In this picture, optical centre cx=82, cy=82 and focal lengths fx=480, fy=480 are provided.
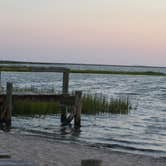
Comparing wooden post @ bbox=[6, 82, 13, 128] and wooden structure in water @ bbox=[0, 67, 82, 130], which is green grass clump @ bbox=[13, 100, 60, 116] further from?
wooden post @ bbox=[6, 82, 13, 128]

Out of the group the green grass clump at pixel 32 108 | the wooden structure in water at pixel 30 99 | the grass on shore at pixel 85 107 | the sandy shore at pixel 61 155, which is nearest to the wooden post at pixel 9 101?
the wooden structure in water at pixel 30 99

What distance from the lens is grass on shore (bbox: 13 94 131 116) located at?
78.7ft

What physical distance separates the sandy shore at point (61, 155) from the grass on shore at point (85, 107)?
6498 mm

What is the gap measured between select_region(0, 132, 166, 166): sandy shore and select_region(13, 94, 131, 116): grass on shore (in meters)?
6.50

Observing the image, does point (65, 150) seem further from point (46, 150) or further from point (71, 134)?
point (71, 134)

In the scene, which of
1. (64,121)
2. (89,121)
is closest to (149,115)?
(89,121)

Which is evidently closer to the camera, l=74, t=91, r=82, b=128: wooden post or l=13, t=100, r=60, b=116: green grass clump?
l=74, t=91, r=82, b=128: wooden post

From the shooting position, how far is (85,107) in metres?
26.0

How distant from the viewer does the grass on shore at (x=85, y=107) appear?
23984mm

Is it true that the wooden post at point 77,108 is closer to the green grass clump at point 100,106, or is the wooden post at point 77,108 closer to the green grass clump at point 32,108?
the green grass clump at point 32,108

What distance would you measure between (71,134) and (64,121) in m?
2.66

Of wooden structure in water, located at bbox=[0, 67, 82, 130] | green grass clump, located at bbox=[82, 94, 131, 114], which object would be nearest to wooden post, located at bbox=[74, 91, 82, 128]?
wooden structure in water, located at bbox=[0, 67, 82, 130]

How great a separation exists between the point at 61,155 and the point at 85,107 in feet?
39.9

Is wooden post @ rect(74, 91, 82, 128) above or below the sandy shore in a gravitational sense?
above
